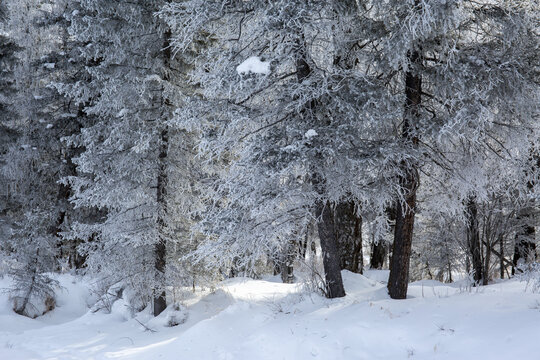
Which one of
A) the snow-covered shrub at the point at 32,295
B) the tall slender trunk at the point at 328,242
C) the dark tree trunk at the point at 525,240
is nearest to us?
the tall slender trunk at the point at 328,242

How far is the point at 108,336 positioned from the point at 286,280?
9.68 meters

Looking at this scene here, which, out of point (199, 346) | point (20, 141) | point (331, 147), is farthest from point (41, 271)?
point (331, 147)

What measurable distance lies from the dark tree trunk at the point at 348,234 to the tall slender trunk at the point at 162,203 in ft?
13.8

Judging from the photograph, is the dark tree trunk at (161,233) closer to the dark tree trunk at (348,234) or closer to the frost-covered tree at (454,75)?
the dark tree trunk at (348,234)

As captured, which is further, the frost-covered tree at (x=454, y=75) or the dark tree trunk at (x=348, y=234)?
the dark tree trunk at (x=348, y=234)

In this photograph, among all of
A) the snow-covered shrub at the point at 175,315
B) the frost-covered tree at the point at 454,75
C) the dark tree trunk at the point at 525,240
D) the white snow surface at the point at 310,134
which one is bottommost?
the snow-covered shrub at the point at 175,315

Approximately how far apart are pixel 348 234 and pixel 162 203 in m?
4.57

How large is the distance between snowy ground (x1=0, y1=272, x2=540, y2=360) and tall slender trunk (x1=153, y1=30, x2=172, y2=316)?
25.0 inches

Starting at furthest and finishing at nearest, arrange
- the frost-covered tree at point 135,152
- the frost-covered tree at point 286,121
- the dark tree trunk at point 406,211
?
1. the frost-covered tree at point 135,152
2. the dark tree trunk at point 406,211
3. the frost-covered tree at point 286,121

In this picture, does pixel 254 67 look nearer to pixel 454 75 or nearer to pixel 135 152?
pixel 454 75

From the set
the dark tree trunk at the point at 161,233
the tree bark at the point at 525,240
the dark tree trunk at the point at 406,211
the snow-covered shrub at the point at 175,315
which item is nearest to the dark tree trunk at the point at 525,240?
the tree bark at the point at 525,240

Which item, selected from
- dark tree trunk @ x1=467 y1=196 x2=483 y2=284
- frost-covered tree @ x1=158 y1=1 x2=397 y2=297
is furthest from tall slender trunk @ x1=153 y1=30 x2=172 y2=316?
dark tree trunk @ x1=467 y1=196 x2=483 y2=284

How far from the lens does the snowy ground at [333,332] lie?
14.0 ft

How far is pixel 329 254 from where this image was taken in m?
6.92
